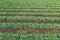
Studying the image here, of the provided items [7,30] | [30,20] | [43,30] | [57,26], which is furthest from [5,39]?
[30,20]

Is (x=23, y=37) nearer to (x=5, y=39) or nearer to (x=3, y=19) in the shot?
(x=5, y=39)

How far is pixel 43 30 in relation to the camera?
16.1 metres

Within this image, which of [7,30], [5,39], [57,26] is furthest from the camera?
[57,26]

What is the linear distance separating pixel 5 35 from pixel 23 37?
1.21 m

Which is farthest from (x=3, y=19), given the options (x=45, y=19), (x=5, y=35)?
(x=5, y=35)

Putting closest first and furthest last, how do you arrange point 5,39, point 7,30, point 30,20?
point 5,39 < point 7,30 < point 30,20

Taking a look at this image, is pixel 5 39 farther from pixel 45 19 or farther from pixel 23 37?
pixel 45 19

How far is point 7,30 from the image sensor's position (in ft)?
51.9

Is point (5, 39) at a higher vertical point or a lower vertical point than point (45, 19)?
higher

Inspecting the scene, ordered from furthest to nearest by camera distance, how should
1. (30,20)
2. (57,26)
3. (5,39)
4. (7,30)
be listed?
(30,20) < (57,26) < (7,30) < (5,39)

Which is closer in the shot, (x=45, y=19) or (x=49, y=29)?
(x=49, y=29)

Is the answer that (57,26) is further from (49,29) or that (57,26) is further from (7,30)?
(7,30)

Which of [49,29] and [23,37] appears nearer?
[23,37]

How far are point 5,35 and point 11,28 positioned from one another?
2.75m
